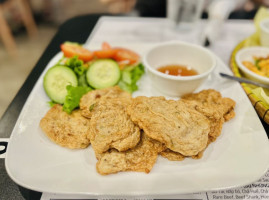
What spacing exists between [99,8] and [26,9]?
A: 3117mm

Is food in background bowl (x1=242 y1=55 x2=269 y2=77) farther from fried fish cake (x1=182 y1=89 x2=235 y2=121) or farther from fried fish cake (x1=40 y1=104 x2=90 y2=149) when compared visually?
fried fish cake (x1=40 y1=104 x2=90 y2=149)

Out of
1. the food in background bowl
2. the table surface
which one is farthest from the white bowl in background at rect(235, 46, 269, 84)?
the table surface

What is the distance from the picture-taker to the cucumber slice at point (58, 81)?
2.84 m

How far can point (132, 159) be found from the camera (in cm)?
213

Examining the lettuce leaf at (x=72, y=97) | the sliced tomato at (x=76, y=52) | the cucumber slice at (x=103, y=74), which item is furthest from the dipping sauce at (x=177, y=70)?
the lettuce leaf at (x=72, y=97)

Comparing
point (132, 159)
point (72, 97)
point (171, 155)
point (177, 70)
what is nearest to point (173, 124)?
point (171, 155)

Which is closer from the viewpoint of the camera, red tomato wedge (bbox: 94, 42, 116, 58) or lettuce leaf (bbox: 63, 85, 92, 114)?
lettuce leaf (bbox: 63, 85, 92, 114)

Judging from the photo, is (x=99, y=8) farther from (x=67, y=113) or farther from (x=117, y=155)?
(x=117, y=155)

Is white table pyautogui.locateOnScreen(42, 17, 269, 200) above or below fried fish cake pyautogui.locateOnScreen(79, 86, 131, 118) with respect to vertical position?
below

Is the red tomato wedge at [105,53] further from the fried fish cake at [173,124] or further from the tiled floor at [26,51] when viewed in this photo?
the tiled floor at [26,51]

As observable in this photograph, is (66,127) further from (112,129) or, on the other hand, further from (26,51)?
(26,51)

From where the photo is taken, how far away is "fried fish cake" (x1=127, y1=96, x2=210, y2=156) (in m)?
2.09

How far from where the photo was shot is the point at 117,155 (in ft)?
6.96

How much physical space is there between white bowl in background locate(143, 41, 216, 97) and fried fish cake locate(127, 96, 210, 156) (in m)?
0.48
